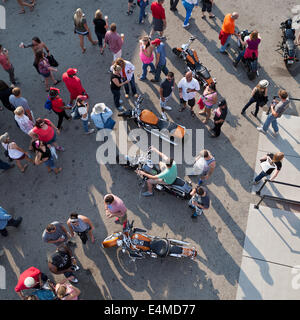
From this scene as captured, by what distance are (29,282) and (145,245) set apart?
2.62 metres

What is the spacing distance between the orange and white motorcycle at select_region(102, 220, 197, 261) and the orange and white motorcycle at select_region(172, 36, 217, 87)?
5452mm

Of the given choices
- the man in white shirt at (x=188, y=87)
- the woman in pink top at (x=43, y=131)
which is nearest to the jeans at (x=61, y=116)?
the woman in pink top at (x=43, y=131)

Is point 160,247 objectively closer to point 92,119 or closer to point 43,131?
point 92,119

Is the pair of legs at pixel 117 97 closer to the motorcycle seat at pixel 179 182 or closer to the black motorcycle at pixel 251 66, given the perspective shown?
the motorcycle seat at pixel 179 182

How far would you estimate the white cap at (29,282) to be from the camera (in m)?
5.89

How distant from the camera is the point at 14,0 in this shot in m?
12.9

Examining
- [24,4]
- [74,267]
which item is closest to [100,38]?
[24,4]

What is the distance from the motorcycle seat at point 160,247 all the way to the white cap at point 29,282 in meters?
2.65

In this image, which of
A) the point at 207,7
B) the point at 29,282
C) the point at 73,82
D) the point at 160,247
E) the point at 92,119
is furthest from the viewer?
the point at 207,7

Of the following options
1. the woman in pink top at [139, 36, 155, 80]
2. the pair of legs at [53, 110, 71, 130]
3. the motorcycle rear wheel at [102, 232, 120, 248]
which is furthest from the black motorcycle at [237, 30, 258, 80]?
the motorcycle rear wheel at [102, 232, 120, 248]

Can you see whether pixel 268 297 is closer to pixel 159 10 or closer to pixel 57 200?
pixel 57 200

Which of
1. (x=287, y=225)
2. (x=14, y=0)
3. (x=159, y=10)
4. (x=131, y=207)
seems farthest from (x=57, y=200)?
(x=14, y=0)

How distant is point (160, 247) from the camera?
680 cm

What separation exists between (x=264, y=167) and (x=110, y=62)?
6.81m
